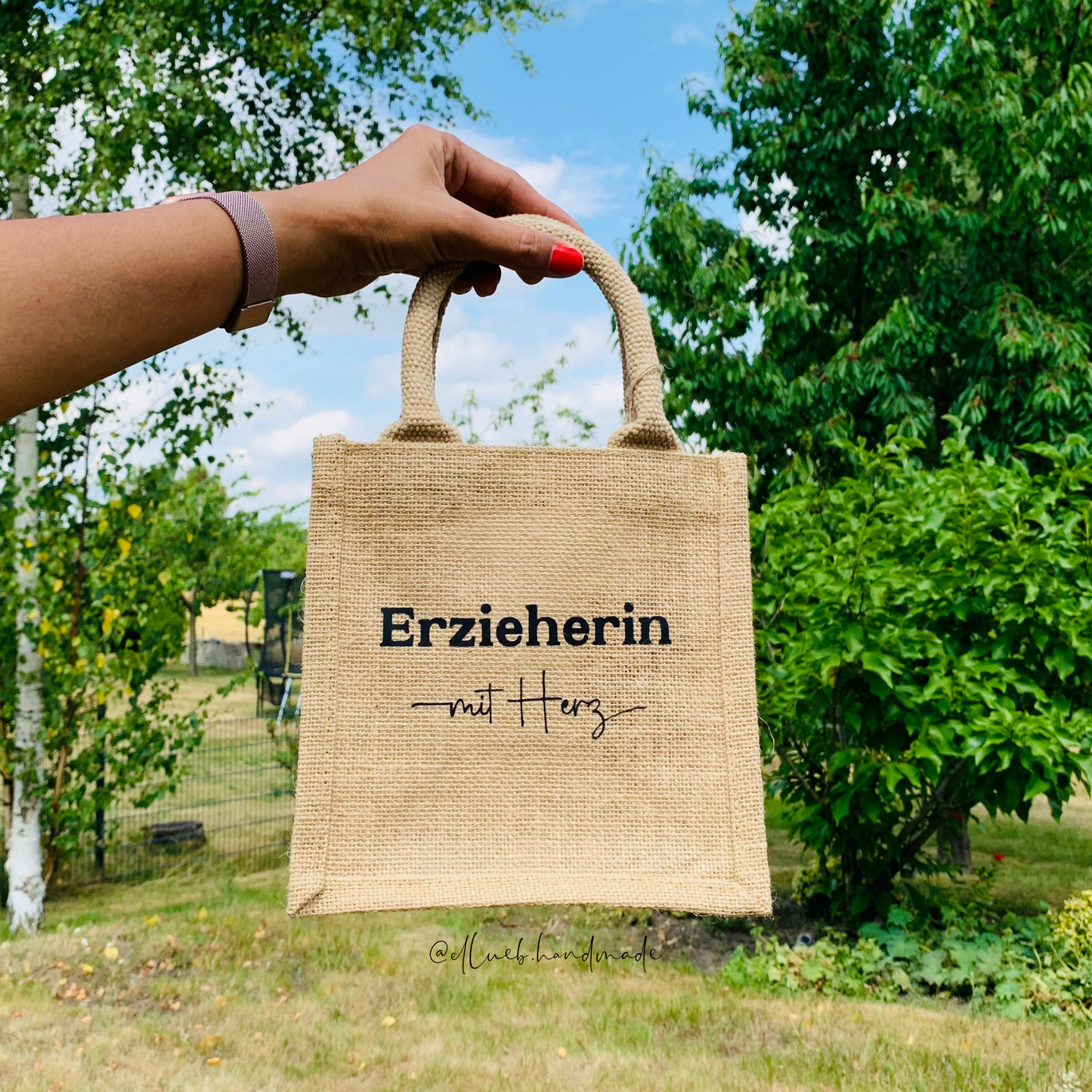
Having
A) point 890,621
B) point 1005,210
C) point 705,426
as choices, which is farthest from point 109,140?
point 1005,210

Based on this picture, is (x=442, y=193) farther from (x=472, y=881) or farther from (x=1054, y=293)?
(x=1054, y=293)

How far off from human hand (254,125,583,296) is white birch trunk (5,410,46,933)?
4.83m

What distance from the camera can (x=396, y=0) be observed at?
5.95 m

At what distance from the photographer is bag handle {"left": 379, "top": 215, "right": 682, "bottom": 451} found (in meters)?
1.34

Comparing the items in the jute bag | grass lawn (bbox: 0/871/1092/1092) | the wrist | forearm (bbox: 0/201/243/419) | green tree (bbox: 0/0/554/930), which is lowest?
grass lawn (bbox: 0/871/1092/1092)

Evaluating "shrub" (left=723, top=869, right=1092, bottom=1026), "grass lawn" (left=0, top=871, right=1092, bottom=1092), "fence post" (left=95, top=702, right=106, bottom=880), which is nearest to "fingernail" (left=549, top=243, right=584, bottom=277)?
"grass lawn" (left=0, top=871, right=1092, bottom=1092)

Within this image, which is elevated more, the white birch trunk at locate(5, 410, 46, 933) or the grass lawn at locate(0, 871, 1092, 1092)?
the white birch trunk at locate(5, 410, 46, 933)

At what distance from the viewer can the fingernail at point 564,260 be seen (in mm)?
1367

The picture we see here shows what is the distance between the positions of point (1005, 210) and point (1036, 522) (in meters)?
3.66

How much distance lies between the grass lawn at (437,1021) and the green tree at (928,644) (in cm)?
94

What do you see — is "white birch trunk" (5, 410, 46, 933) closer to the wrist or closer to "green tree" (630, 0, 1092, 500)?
"green tree" (630, 0, 1092, 500)

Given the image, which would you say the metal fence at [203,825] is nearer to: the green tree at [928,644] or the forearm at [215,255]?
the green tree at [928,644]

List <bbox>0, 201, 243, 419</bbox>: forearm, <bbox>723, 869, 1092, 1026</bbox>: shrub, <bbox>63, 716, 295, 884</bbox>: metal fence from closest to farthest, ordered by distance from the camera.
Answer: <bbox>0, 201, 243, 419</bbox>: forearm < <bbox>723, 869, 1092, 1026</bbox>: shrub < <bbox>63, 716, 295, 884</bbox>: metal fence

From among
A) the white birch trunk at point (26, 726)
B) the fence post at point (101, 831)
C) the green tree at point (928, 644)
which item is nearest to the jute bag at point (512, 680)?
the green tree at point (928, 644)
